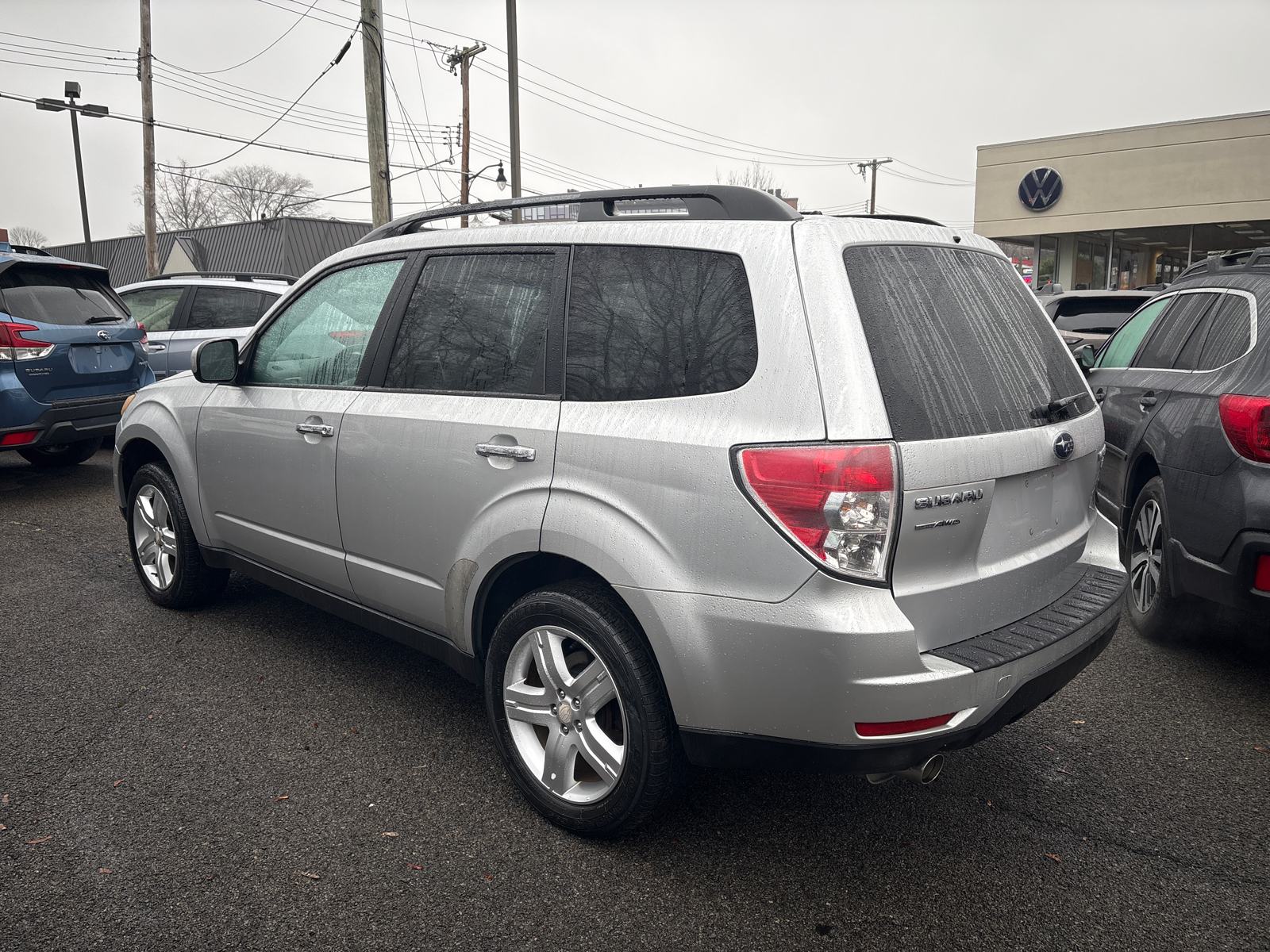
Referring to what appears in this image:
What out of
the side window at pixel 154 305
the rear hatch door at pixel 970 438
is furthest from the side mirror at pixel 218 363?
the side window at pixel 154 305

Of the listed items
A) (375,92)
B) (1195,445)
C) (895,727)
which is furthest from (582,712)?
(375,92)

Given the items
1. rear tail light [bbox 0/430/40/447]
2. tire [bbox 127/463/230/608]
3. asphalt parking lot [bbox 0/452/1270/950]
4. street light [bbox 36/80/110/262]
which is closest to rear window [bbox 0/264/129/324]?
rear tail light [bbox 0/430/40/447]

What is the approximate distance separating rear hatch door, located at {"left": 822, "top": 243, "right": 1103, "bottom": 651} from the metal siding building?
33.4 metres

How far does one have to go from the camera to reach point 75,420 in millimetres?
7520

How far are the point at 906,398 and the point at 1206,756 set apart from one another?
7.00ft

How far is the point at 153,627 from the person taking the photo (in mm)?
4535

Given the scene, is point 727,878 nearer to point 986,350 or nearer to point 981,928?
point 981,928

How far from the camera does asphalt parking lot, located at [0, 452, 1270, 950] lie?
7.85 feet

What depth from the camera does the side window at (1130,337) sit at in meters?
5.30

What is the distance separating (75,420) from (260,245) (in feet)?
104

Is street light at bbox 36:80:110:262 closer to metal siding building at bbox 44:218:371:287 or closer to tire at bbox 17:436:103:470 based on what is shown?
metal siding building at bbox 44:218:371:287

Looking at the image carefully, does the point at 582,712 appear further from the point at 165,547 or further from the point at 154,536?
the point at 154,536

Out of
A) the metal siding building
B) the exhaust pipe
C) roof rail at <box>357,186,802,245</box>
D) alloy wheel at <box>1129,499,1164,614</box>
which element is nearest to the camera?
the exhaust pipe

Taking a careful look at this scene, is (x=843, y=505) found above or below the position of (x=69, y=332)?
below
